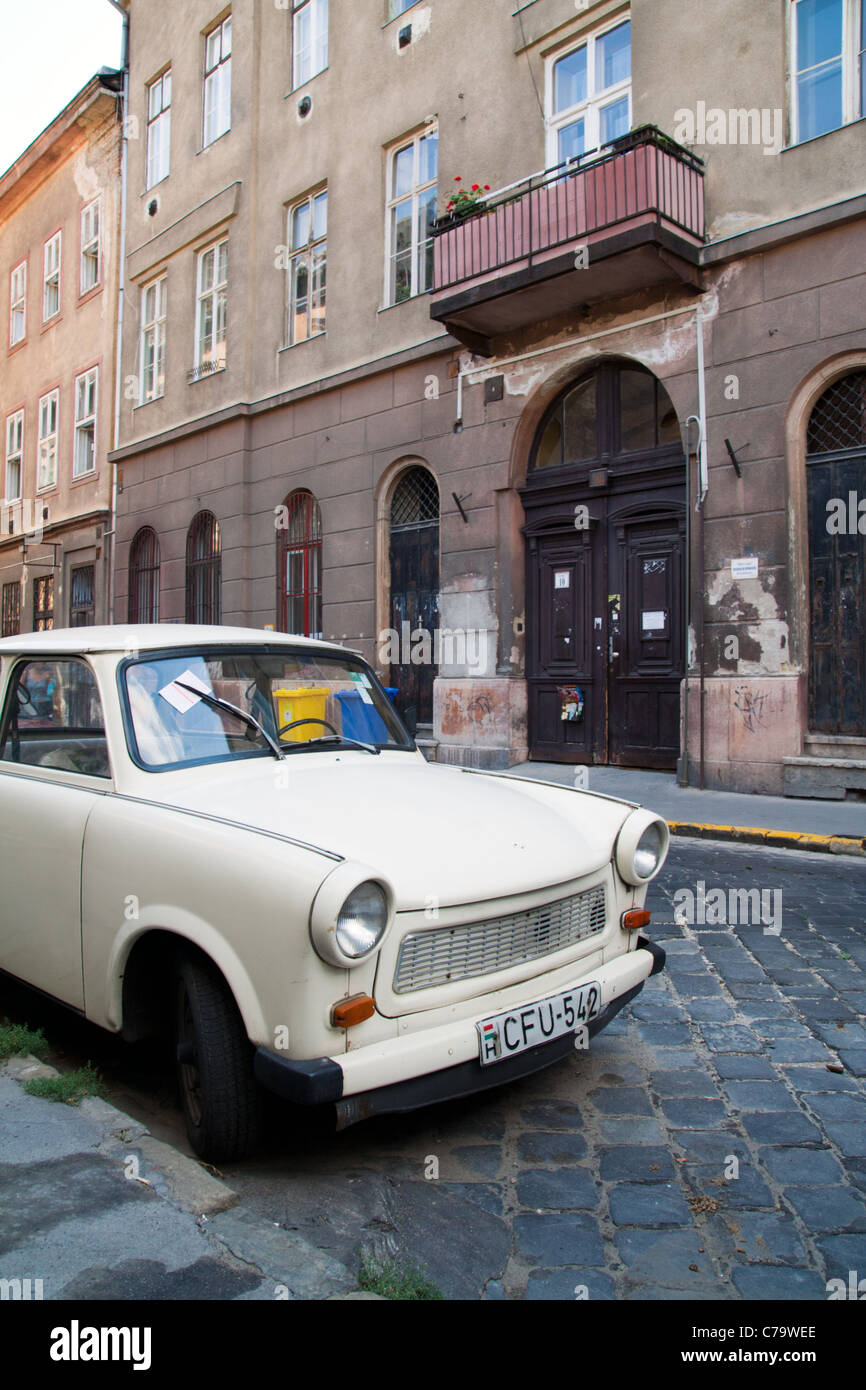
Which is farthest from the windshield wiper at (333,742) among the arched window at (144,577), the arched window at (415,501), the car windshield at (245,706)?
the arched window at (144,577)

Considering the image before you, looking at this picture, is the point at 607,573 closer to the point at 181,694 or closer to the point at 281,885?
the point at 181,694

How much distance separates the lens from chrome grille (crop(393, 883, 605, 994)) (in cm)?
259

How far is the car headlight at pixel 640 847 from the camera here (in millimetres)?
3307

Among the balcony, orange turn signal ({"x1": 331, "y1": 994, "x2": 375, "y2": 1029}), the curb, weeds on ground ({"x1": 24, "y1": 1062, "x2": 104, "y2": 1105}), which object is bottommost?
weeds on ground ({"x1": 24, "y1": 1062, "x2": 104, "y2": 1105})

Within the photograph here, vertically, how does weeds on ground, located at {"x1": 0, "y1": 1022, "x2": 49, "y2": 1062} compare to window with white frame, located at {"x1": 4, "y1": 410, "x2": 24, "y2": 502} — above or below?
below

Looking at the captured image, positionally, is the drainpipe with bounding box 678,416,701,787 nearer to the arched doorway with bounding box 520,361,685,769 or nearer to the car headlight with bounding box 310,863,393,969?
the arched doorway with bounding box 520,361,685,769

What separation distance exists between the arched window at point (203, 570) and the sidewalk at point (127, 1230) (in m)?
15.0

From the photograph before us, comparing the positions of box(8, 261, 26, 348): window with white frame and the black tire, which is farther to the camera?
box(8, 261, 26, 348): window with white frame

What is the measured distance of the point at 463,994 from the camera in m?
2.68

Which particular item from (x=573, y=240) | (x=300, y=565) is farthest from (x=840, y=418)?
(x=300, y=565)

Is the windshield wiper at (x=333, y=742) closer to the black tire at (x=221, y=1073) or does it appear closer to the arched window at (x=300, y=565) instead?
the black tire at (x=221, y=1073)

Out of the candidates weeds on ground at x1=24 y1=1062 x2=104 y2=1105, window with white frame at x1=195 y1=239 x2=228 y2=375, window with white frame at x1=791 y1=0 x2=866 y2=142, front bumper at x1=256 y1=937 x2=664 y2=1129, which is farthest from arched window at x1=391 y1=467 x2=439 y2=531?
front bumper at x1=256 y1=937 x2=664 y2=1129

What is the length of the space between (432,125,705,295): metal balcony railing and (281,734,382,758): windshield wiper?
7877mm

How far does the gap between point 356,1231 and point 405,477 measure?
1221 cm
